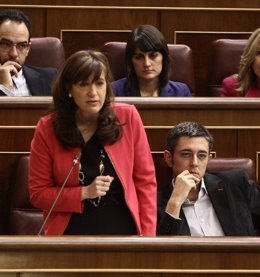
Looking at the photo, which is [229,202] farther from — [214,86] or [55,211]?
[214,86]

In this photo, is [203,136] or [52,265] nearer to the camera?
[52,265]

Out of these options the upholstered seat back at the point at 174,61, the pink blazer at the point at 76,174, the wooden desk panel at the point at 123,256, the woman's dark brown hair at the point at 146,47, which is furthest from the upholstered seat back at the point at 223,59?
A: the wooden desk panel at the point at 123,256

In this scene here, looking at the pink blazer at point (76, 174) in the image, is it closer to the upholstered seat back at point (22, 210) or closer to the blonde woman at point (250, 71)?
the upholstered seat back at point (22, 210)

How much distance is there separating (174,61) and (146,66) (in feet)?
0.40

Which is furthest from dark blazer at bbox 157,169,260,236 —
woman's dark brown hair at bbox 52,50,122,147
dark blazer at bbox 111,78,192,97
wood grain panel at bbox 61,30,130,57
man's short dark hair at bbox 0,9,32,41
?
wood grain panel at bbox 61,30,130,57

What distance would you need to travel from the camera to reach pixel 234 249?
96 cm

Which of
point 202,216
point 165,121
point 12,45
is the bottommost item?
point 202,216

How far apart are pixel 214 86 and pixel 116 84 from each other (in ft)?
0.67

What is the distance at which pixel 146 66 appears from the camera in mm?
1513

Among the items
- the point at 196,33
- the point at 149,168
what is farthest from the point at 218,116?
the point at 196,33

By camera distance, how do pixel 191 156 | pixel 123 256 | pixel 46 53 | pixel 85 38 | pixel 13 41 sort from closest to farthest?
pixel 123 256 < pixel 191 156 < pixel 13 41 < pixel 46 53 < pixel 85 38

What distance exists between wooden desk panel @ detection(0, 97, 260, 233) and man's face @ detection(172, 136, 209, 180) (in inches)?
3.1

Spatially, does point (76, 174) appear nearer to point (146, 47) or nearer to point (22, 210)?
point (22, 210)

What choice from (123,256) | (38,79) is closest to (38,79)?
(38,79)
